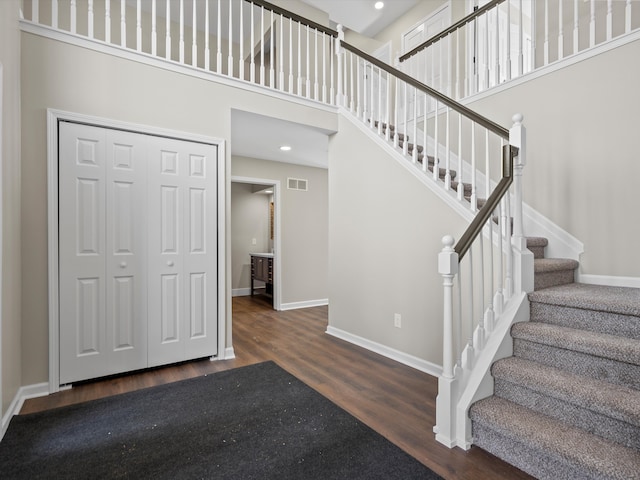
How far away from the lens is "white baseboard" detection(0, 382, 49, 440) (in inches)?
79.3

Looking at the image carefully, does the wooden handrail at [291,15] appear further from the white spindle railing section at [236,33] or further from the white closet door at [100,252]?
the white closet door at [100,252]

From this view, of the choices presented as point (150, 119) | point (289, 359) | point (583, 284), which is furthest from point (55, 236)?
point (583, 284)

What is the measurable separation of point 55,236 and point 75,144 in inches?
28.2

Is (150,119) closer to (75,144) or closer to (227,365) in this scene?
(75,144)

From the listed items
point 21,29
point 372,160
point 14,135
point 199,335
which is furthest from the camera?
point 372,160

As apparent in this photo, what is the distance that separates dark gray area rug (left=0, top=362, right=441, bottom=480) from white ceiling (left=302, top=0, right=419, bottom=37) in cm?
550

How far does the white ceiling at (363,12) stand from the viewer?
515cm

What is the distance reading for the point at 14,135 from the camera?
2221 millimetres

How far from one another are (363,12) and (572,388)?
19.0 feet

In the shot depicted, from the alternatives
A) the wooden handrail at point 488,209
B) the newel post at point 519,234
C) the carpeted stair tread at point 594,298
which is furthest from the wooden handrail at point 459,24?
the carpeted stair tread at point 594,298

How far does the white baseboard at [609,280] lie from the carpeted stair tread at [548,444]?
1.51m

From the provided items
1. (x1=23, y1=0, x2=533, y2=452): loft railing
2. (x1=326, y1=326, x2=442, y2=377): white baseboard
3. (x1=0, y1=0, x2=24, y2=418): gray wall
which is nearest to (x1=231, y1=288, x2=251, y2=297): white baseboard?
(x1=326, y1=326, x2=442, y2=377): white baseboard

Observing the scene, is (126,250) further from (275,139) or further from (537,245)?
(537,245)

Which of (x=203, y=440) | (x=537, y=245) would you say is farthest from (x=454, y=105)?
(x=203, y=440)
